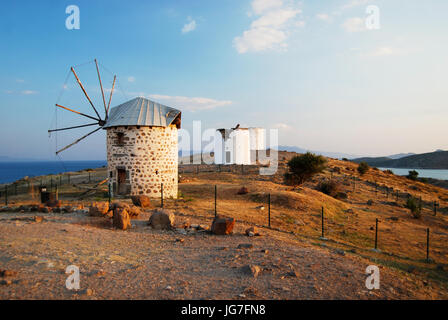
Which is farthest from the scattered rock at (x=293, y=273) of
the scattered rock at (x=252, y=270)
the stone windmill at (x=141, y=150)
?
the stone windmill at (x=141, y=150)

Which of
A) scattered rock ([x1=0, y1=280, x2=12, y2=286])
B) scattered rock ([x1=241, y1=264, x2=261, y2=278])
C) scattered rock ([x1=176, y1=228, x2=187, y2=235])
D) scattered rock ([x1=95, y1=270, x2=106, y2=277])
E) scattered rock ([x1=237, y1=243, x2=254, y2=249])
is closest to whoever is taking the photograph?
scattered rock ([x1=0, y1=280, x2=12, y2=286])

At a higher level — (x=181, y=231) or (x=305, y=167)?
(x=305, y=167)

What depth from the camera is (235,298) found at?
5355 millimetres

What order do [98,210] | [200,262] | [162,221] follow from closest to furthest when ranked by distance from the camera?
[200,262]
[162,221]
[98,210]

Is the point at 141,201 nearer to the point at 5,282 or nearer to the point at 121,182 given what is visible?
the point at 121,182

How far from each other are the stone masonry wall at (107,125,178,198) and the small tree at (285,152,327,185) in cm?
1572

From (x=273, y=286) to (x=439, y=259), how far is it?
31.8 ft

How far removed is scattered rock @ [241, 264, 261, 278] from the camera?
6.42 m

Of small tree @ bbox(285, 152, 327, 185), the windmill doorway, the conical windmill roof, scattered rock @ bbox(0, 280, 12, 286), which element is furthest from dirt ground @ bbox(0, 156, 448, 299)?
small tree @ bbox(285, 152, 327, 185)

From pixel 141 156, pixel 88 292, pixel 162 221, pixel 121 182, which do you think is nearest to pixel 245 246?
pixel 162 221

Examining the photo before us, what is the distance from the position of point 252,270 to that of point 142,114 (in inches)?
570

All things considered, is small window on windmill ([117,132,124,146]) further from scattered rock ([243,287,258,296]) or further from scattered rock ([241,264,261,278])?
scattered rock ([243,287,258,296])

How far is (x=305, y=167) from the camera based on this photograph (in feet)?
94.4

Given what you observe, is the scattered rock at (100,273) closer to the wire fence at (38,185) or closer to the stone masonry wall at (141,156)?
the stone masonry wall at (141,156)
